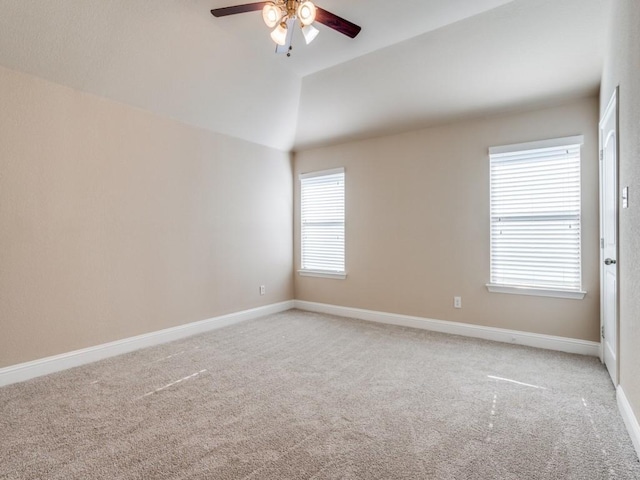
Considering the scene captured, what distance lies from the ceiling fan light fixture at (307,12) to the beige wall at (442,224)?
99.6 inches

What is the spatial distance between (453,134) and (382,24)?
160cm

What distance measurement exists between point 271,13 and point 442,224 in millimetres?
2943

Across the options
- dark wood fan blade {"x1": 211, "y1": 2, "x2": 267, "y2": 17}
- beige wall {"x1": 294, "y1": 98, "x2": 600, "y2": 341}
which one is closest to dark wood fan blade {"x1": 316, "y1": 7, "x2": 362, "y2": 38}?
dark wood fan blade {"x1": 211, "y1": 2, "x2": 267, "y2": 17}

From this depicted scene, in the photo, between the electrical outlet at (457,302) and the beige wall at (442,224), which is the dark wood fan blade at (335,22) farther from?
the electrical outlet at (457,302)

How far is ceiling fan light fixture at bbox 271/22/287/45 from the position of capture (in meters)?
2.36

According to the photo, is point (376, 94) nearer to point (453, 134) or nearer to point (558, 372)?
point (453, 134)

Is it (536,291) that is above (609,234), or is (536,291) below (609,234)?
below

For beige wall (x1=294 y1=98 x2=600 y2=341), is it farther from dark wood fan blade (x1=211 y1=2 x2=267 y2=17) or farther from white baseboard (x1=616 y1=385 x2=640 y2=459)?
dark wood fan blade (x1=211 y1=2 x2=267 y2=17)

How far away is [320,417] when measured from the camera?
2.24 metres

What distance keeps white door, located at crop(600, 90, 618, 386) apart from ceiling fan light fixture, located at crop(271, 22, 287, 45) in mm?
2315

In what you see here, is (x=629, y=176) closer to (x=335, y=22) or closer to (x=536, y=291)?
(x=536, y=291)

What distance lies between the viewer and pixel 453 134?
4.09 metres

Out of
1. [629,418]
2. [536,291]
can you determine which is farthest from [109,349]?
[536,291]

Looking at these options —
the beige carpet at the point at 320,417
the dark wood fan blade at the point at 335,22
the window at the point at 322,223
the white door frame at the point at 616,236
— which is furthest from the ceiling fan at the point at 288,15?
the window at the point at 322,223
